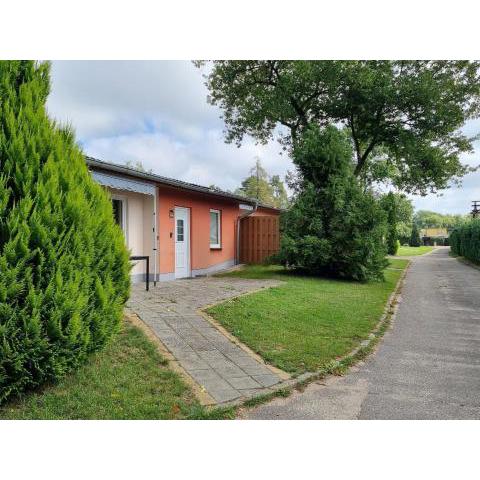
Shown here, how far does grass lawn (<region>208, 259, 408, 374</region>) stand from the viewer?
549 centimetres

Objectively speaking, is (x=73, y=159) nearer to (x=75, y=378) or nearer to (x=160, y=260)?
(x=75, y=378)

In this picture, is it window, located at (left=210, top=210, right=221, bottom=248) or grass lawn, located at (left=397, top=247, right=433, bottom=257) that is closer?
window, located at (left=210, top=210, right=221, bottom=248)

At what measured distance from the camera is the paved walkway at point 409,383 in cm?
390

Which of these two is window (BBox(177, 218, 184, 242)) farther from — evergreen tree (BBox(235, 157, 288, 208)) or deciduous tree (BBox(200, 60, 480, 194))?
evergreen tree (BBox(235, 157, 288, 208))

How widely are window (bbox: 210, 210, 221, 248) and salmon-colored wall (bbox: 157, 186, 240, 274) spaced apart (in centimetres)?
17

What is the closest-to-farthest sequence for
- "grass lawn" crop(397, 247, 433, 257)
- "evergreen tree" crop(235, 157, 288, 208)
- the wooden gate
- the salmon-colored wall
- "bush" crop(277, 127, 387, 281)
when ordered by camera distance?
the salmon-colored wall < "bush" crop(277, 127, 387, 281) < the wooden gate < "grass lawn" crop(397, 247, 433, 257) < "evergreen tree" crop(235, 157, 288, 208)

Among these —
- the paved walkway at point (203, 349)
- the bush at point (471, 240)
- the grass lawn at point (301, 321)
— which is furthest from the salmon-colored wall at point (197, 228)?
the bush at point (471, 240)

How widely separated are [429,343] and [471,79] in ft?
59.9

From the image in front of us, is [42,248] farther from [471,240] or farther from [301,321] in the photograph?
[471,240]

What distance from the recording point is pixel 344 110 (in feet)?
70.4

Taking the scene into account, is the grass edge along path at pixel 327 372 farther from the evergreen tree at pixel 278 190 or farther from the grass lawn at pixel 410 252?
the evergreen tree at pixel 278 190

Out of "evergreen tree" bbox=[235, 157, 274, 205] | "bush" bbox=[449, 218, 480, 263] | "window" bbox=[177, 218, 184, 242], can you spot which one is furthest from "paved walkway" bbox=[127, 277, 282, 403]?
"evergreen tree" bbox=[235, 157, 274, 205]

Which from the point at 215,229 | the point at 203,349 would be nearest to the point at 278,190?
the point at 215,229

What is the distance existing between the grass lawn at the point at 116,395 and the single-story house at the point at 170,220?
5158 millimetres
